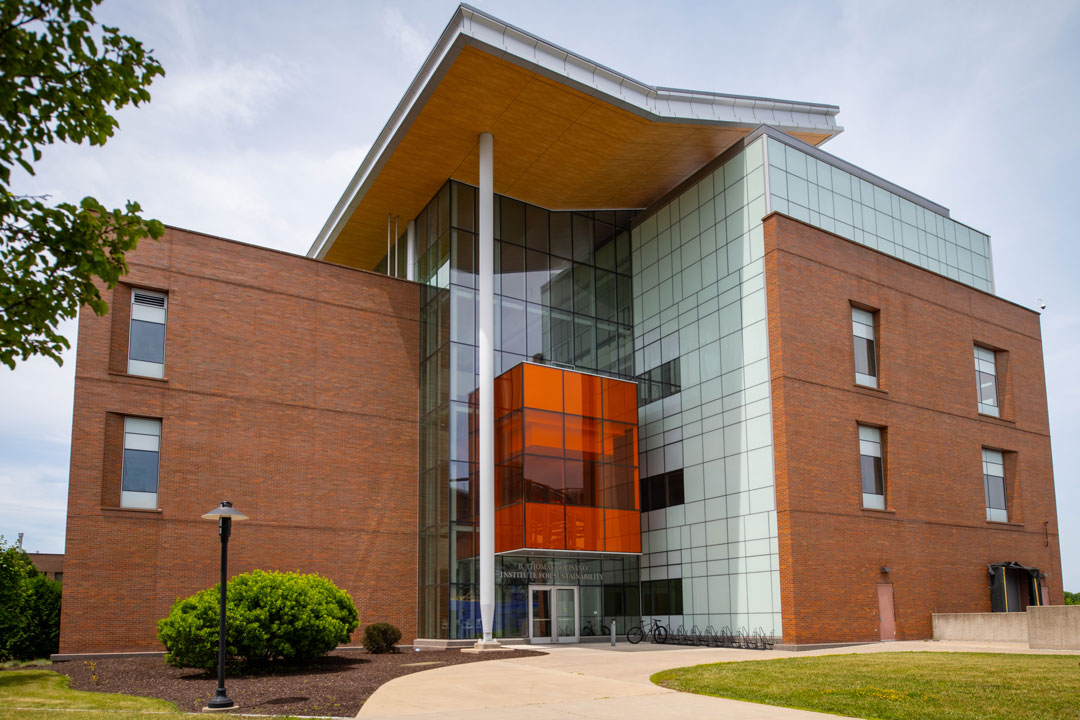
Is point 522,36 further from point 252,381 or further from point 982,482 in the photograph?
point 982,482

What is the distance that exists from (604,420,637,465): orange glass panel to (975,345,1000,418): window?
14166 mm

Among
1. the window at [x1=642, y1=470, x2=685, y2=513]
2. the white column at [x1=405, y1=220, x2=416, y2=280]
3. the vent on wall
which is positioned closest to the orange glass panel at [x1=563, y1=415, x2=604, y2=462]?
the window at [x1=642, y1=470, x2=685, y2=513]

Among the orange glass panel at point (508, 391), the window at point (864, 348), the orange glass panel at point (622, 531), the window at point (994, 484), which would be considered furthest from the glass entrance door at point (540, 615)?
the window at point (994, 484)

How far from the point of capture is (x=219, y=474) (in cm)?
2770

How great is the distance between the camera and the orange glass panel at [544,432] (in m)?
29.0

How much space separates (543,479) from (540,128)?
38.8 feet

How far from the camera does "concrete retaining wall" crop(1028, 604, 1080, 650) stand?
22.2m

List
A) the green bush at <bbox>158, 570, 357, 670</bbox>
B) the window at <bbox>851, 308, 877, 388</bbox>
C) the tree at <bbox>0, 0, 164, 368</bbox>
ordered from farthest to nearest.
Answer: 1. the window at <bbox>851, 308, 877, 388</bbox>
2. the green bush at <bbox>158, 570, 357, 670</bbox>
3. the tree at <bbox>0, 0, 164, 368</bbox>

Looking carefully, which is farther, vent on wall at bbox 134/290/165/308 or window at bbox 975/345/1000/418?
window at bbox 975/345/1000/418

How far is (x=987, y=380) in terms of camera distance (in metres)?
35.8

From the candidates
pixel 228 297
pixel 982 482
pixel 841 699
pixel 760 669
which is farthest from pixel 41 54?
pixel 982 482

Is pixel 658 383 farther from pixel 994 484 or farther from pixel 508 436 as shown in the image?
pixel 994 484

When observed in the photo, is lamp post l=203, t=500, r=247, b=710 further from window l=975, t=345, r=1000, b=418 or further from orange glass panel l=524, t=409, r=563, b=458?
window l=975, t=345, r=1000, b=418

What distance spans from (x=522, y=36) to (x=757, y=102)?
30.6ft
